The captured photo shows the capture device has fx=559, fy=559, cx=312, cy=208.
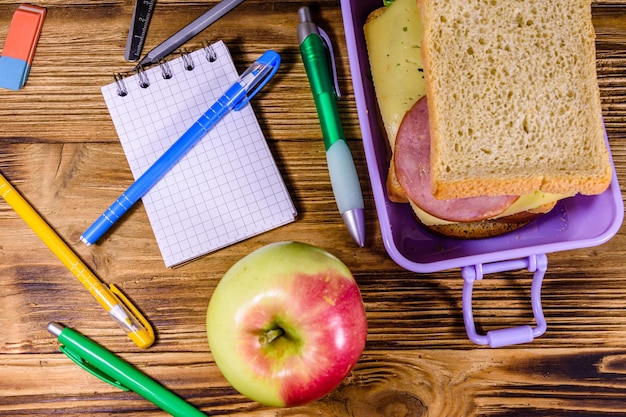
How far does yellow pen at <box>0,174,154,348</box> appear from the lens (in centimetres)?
69

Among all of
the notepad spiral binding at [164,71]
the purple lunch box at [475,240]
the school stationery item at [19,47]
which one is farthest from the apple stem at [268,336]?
the school stationery item at [19,47]

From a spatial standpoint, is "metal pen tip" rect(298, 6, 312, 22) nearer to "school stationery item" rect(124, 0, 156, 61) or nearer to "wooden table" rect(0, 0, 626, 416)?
"wooden table" rect(0, 0, 626, 416)

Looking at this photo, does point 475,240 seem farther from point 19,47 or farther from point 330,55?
point 19,47

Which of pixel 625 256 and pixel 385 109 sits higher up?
pixel 385 109

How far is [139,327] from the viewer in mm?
692

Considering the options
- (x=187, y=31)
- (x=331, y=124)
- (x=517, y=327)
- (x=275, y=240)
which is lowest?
(x=517, y=327)

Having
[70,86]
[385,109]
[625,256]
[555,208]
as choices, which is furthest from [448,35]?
[70,86]

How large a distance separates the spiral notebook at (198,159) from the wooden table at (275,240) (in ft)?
0.07

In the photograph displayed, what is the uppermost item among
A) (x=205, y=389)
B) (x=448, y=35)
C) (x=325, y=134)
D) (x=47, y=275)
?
(x=448, y=35)

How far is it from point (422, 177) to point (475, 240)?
12cm

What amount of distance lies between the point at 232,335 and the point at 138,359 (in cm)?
20

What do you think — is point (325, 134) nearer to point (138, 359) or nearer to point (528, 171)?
point (528, 171)

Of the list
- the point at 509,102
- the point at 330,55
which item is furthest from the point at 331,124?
the point at 509,102

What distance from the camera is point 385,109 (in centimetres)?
69
